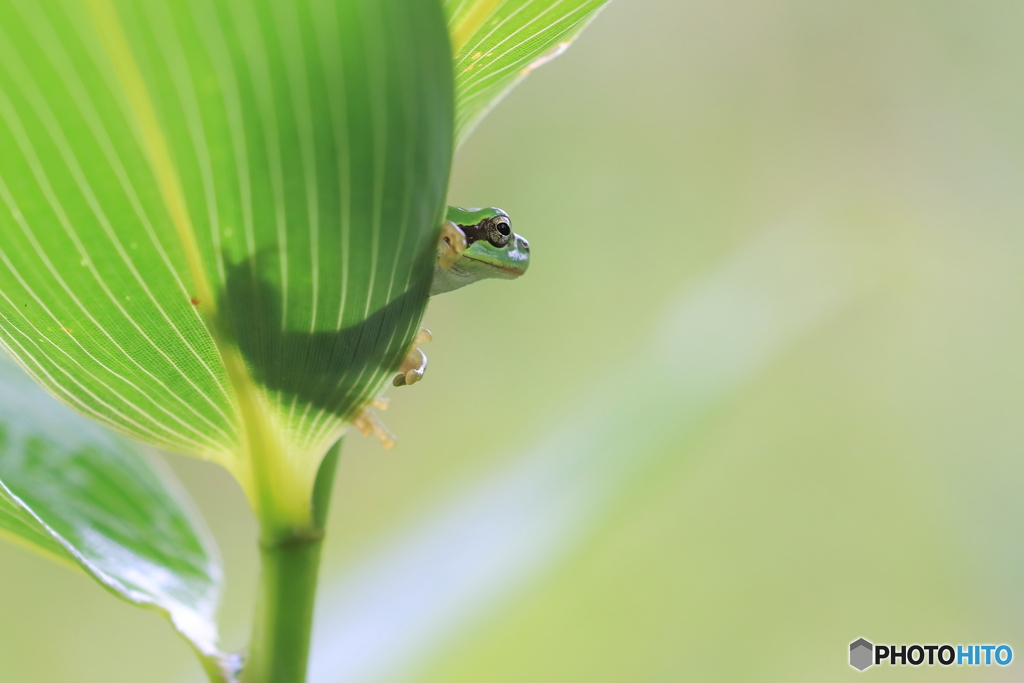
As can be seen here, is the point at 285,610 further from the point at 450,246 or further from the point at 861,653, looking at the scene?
the point at 861,653

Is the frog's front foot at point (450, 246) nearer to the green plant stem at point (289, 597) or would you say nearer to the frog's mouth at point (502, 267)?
the frog's mouth at point (502, 267)

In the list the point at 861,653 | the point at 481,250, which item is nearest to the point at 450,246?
the point at 481,250

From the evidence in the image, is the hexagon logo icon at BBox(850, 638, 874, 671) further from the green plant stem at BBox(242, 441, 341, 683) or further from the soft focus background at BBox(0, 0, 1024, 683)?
the green plant stem at BBox(242, 441, 341, 683)

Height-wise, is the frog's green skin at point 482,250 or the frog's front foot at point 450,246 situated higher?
the frog's green skin at point 482,250

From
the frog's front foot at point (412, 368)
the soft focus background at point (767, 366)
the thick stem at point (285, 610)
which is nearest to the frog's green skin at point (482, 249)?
the frog's front foot at point (412, 368)

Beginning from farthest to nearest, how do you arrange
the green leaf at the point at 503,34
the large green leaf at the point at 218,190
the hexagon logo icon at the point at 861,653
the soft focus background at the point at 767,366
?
1. the soft focus background at the point at 767,366
2. the hexagon logo icon at the point at 861,653
3. the green leaf at the point at 503,34
4. the large green leaf at the point at 218,190

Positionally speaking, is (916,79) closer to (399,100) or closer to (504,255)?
(504,255)
